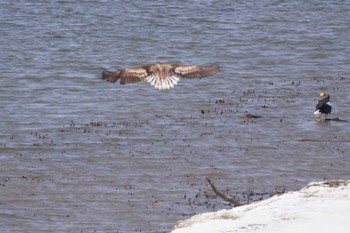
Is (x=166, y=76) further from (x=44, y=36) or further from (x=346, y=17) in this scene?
(x=346, y=17)

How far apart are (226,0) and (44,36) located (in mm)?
8945

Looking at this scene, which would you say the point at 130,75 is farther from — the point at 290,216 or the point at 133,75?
the point at 290,216

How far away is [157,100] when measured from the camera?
22.5 metres

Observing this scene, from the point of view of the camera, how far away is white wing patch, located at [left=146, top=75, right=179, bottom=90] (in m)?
12.8

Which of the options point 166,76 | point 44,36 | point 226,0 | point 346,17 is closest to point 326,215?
point 166,76

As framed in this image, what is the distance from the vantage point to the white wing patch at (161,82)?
1280 cm

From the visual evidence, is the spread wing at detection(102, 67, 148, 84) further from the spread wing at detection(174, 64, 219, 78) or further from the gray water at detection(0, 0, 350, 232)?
the gray water at detection(0, 0, 350, 232)

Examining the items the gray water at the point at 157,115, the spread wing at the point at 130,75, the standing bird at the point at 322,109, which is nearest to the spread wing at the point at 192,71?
the spread wing at the point at 130,75

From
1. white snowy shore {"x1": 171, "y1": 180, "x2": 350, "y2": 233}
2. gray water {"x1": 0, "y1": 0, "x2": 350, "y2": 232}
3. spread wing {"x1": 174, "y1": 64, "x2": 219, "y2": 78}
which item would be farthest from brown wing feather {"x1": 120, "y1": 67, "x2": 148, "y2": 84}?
white snowy shore {"x1": 171, "y1": 180, "x2": 350, "y2": 233}

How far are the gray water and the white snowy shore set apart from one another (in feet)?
11.2

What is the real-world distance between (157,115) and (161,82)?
815 cm

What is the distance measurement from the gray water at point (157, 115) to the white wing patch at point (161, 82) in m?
2.00

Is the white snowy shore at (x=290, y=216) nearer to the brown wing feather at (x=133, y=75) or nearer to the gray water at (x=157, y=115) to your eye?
the brown wing feather at (x=133, y=75)

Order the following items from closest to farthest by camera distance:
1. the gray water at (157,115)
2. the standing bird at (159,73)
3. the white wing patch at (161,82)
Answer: the white wing patch at (161,82) → the standing bird at (159,73) → the gray water at (157,115)
